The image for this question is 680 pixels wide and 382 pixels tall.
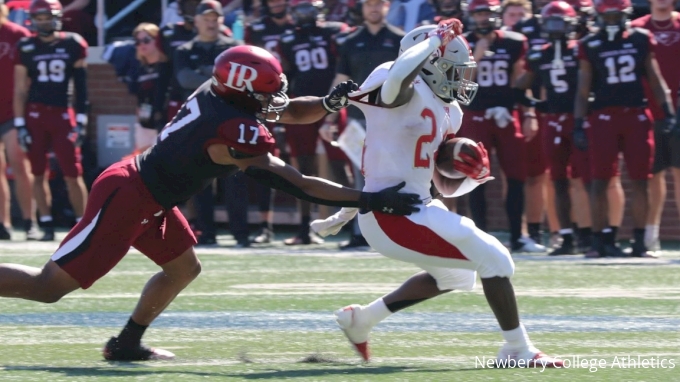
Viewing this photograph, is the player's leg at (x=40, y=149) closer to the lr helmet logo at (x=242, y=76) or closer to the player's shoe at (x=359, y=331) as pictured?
the player's shoe at (x=359, y=331)

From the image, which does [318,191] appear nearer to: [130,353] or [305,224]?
[130,353]

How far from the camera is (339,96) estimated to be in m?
6.27

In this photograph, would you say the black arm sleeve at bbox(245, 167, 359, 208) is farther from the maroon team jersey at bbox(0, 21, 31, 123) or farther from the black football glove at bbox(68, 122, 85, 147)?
the maroon team jersey at bbox(0, 21, 31, 123)

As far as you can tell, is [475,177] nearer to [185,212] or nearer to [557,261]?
[557,261]

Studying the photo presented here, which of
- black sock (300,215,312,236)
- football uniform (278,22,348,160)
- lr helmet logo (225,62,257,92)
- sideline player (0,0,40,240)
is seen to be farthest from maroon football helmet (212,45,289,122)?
sideline player (0,0,40,240)

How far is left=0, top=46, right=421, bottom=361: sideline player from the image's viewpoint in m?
5.58

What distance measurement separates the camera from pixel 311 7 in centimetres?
1175

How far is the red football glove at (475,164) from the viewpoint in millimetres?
5723

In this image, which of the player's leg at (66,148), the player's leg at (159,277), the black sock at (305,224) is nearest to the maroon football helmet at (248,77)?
the player's leg at (159,277)

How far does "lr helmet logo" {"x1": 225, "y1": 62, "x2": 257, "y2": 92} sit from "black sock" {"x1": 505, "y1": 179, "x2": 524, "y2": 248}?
592 cm

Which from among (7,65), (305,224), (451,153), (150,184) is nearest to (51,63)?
(7,65)

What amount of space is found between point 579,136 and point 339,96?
4.72 meters

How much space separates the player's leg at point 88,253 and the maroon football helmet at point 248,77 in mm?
590

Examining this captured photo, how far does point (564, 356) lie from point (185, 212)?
7.81 metres
